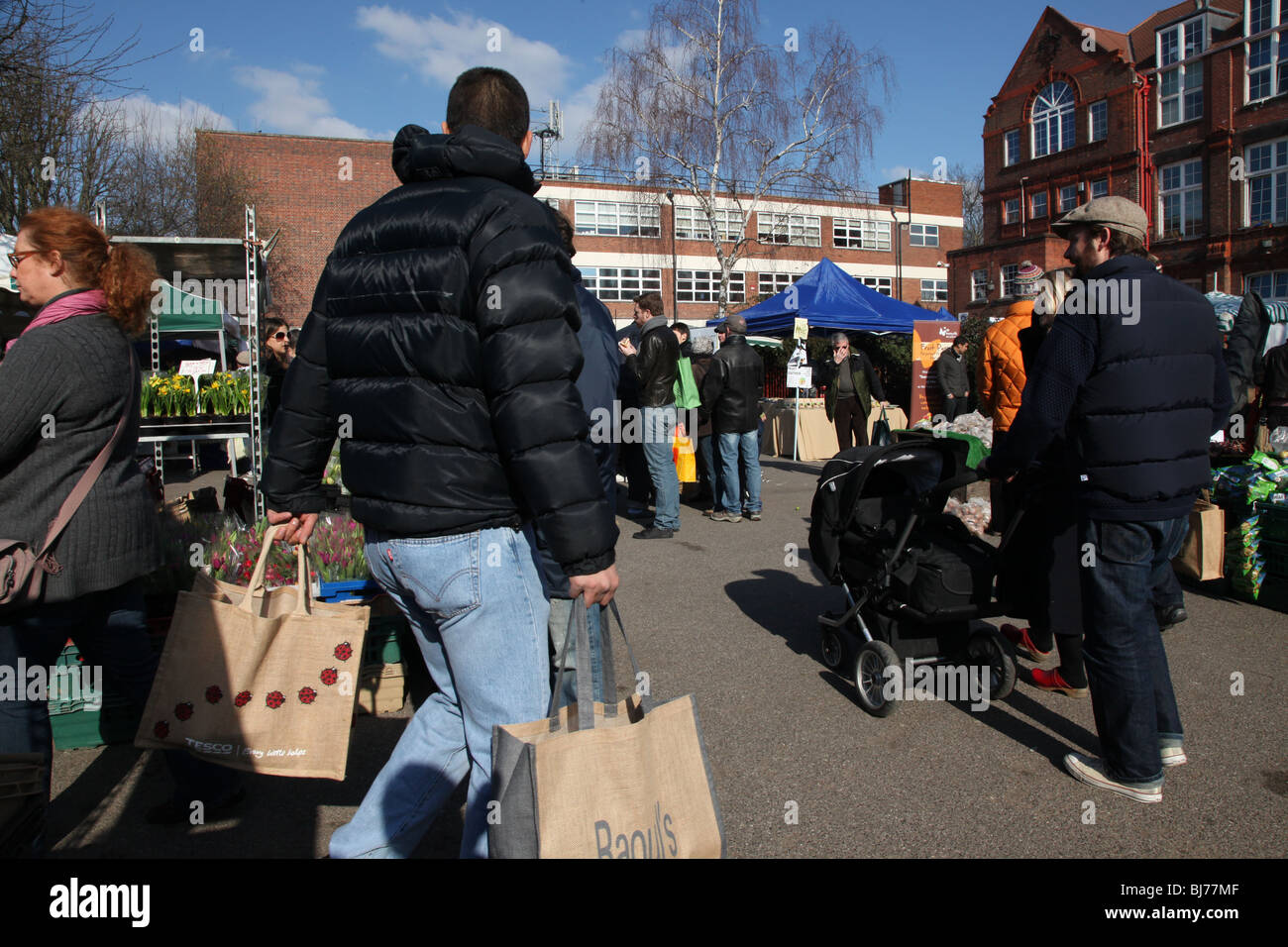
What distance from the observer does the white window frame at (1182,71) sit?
1385 inches

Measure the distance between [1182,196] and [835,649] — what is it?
131ft

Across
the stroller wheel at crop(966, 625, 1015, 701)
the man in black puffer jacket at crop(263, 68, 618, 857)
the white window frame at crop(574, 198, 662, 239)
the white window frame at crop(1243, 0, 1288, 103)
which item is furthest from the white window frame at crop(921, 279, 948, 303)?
the man in black puffer jacket at crop(263, 68, 618, 857)

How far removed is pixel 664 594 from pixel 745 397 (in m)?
3.09

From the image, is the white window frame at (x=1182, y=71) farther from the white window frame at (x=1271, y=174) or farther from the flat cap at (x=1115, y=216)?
the flat cap at (x=1115, y=216)

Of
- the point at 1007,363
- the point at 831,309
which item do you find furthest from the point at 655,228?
the point at 1007,363

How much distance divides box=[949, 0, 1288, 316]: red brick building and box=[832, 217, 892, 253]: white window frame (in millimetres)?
8463

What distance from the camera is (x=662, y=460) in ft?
26.9

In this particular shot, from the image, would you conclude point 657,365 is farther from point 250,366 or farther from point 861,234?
point 861,234

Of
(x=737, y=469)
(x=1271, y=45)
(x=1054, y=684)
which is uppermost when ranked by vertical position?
(x=1271, y=45)

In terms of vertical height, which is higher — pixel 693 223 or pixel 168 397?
pixel 693 223

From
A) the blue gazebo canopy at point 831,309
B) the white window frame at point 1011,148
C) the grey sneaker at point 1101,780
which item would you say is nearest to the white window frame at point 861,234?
the white window frame at point 1011,148
